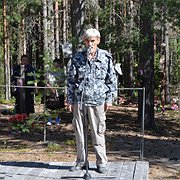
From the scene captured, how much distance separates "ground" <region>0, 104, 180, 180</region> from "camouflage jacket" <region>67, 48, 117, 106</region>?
1835mm

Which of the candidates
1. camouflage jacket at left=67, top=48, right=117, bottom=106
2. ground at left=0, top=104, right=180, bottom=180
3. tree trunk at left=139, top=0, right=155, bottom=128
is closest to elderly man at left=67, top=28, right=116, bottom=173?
camouflage jacket at left=67, top=48, right=117, bottom=106

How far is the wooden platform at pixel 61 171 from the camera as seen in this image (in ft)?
20.9

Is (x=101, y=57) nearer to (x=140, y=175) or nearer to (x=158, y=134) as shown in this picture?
(x=140, y=175)

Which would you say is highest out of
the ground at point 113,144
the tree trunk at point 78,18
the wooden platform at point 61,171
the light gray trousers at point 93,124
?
the tree trunk at point 78,18

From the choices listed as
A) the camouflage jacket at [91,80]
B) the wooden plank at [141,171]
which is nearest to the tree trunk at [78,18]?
the wooden plank at [141,171]

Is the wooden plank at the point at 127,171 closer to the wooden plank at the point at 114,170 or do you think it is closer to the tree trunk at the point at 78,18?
the wooden plank at the point at 114,170

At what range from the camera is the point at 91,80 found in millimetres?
6141

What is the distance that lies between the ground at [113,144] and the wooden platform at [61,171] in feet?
1.86

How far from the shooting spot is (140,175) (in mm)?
6480

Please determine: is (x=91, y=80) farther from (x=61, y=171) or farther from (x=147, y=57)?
(x=147, y=57)

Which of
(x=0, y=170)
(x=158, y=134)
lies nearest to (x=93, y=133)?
(x=0, y=170)

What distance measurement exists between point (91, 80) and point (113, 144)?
14.8 ft

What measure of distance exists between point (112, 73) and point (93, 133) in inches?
31.9

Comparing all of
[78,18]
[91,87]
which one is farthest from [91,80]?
[78,18]
